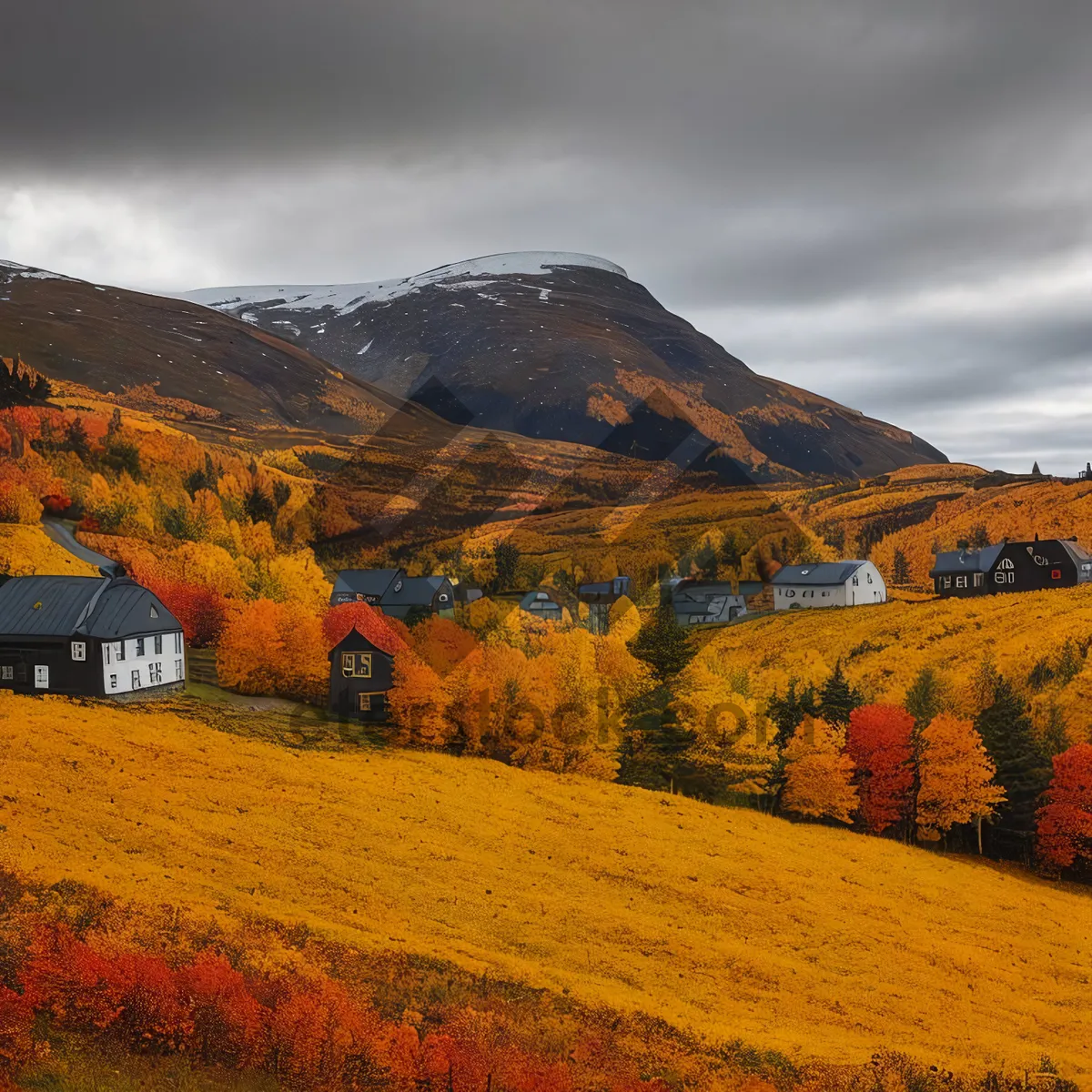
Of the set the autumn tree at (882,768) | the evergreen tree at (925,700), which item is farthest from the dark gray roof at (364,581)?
the evergreen tree at (925,700)

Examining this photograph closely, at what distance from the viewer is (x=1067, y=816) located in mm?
67062

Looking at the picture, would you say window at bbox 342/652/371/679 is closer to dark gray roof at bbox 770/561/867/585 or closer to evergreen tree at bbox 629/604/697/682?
evergreen tree at bbox 629/604/697/682

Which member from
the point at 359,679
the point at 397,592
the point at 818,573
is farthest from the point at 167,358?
the point at 818,573

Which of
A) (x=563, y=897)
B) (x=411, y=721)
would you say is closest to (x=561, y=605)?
(x=411, y=721)

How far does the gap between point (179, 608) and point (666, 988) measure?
45613 millimetres

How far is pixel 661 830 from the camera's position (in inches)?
2357

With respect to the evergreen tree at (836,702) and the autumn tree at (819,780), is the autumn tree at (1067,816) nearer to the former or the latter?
the autumn tree at (819,780)

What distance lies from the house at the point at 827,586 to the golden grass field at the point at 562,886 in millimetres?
54965

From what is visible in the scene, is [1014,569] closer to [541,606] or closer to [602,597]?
[602,597]

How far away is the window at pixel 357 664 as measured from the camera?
64500 mm

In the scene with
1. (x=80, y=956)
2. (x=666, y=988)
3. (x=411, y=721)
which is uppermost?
(x=411, y=721)

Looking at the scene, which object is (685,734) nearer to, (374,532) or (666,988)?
(666,988)

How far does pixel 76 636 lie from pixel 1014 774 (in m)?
68.2

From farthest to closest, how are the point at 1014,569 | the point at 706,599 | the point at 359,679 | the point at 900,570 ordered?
the point at 900,570
the point at 706,599
the point at 1014,569
the point at 359,679
